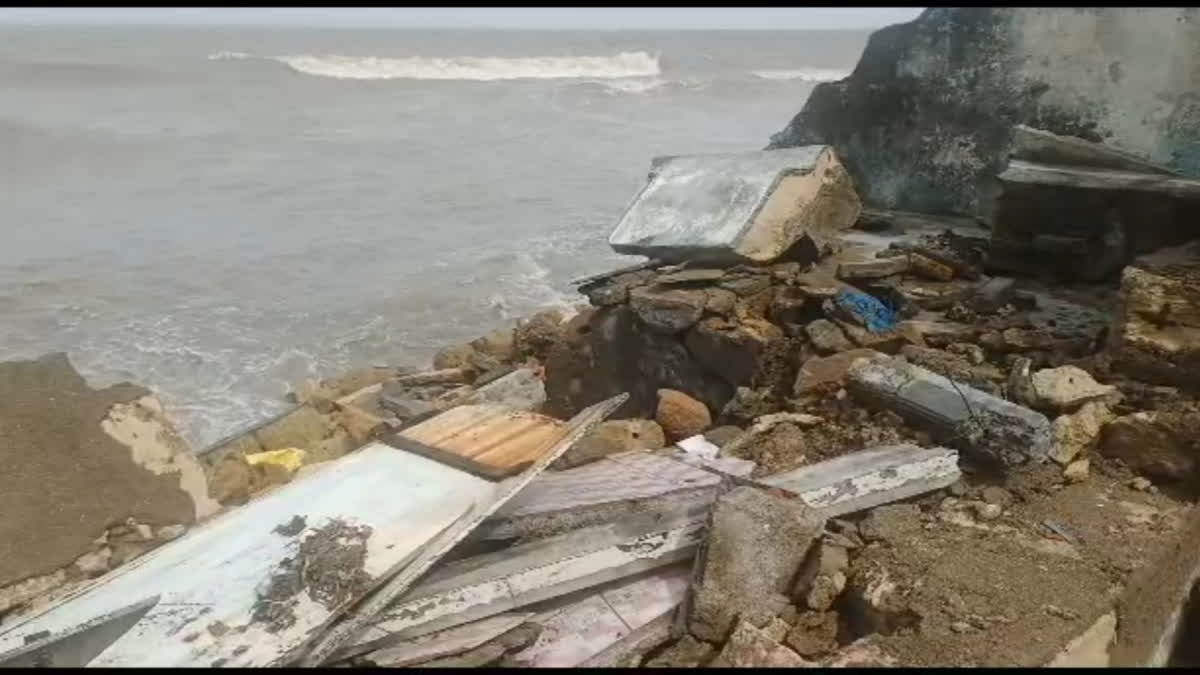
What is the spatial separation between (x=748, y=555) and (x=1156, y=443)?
6.02ft

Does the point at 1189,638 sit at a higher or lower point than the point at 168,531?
higher

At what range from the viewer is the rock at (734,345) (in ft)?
16.8

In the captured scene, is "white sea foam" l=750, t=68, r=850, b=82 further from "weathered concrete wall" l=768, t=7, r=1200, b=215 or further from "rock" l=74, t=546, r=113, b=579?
"rock" l=74, t=546, r=113, b=579

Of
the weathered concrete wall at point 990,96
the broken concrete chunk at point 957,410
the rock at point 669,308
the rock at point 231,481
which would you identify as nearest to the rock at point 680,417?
the rock at point 669,308

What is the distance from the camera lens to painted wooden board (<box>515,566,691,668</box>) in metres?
2.95

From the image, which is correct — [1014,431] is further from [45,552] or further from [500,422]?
[45,552]

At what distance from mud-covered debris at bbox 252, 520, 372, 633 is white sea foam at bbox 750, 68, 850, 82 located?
3855cm

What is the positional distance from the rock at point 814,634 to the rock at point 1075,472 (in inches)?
49.3

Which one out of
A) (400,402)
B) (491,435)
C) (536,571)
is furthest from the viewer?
(400,402)

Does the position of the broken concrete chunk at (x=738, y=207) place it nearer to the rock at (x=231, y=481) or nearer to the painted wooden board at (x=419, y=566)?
the painted wooden board at (x=419, y=566)

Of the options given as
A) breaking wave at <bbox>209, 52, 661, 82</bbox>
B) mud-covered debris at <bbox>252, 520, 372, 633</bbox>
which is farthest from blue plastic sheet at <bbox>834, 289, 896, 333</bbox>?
breaking wave at <bbox>209, 52, 661, 82</bbox>

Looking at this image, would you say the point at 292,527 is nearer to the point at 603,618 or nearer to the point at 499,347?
the point at 603,618

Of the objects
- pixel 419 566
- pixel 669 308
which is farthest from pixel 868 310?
pixel 419 566

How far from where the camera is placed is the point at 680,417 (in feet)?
16.1
